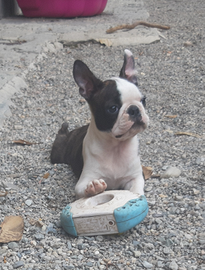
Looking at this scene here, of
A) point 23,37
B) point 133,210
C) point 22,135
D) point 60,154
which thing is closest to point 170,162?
point 60,154

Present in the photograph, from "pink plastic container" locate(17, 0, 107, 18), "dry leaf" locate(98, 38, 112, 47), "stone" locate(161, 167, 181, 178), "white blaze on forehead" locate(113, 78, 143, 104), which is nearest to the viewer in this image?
"white blaze on forehead" locate(113, 78, 143, 104)

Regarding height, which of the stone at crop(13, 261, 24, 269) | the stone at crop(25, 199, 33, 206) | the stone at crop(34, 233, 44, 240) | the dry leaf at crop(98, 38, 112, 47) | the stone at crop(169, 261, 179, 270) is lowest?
the stone at crop(169, 261, 179, 270)

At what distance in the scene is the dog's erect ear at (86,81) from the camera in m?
3.09

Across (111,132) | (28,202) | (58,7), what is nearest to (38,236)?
(28,202)

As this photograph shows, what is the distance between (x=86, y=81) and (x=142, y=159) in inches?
43.0

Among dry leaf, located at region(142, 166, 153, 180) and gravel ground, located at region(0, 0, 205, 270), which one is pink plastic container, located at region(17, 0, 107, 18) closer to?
gravel ground, located at region(0, 0, 205, 270)

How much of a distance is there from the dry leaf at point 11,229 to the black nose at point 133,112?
1.02 m

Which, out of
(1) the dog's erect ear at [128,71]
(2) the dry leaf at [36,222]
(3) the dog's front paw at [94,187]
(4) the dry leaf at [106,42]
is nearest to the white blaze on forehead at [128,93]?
(1) the dog's erect ear at [128,71]

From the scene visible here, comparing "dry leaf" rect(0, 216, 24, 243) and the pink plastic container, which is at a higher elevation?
the pink plastic container

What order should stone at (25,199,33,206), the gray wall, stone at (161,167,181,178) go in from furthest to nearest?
1. the gray wall
2. stone at (161,167,181,178)
3. stone at (25,199,33,206)

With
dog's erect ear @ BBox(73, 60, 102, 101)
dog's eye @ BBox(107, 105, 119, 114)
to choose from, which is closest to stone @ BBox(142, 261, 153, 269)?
dog's eye @ BBox(107, 105, 119, 114)

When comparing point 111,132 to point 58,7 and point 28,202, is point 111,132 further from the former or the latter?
point 58,7

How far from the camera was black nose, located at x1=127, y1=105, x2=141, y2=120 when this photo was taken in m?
2.81

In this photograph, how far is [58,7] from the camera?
363 inches
